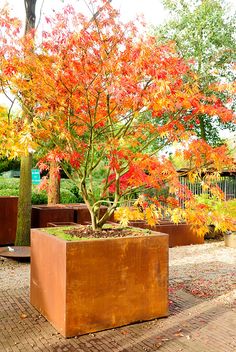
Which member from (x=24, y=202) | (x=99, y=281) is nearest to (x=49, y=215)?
(x=24, y=202)

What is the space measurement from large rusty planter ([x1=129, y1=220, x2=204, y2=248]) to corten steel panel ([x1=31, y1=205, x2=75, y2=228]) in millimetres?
1694

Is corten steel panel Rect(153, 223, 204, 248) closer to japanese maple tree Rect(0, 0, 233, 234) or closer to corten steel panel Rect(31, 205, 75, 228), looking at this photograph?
corten steel panel Rect(31, 205, 75, 228)

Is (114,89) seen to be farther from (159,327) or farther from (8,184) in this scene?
(8,184)

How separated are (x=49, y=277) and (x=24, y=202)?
4176 mm

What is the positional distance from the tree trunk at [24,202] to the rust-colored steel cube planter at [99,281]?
3734mm

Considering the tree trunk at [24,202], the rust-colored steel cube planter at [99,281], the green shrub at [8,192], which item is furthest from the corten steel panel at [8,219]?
the rust-colored steel cube planter at [99,281]

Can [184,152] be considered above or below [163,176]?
above

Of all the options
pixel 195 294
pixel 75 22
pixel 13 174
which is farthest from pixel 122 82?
pixel 13 174

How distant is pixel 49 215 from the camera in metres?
9.45

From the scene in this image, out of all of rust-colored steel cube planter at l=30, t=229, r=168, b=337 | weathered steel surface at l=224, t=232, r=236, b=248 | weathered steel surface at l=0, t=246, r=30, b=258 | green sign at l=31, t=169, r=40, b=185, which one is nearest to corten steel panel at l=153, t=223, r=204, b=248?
weathered steel surface at l=224, t=232, r=236, b=248

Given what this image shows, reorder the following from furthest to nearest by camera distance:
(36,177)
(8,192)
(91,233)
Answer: (8,192) → (36,177) → (91,233)

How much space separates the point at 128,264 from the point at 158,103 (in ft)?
5.80

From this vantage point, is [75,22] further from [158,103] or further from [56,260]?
[56,260]

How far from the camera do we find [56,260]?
158 inches
